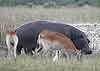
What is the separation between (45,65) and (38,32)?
2922mm

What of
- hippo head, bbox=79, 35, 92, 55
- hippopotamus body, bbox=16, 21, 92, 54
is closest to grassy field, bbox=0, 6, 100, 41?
hippopotamus body, bbox=16, 21, 92, 54

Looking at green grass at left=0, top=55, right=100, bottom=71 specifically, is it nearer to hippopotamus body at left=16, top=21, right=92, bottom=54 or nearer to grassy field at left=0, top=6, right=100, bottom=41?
hippopotamus body at left=16, top=21, right=92, bottom=54

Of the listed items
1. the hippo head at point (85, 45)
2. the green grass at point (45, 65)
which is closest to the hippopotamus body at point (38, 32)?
the hippo head at point (85, 45)

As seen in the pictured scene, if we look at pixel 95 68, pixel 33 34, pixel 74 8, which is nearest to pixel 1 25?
pixel 33 34

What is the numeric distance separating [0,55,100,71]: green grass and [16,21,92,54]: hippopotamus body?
177cm

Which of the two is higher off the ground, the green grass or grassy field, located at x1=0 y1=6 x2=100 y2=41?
grassy field, located at x1=0 y1=6 x2=100 y2=41

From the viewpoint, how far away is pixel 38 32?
1370cm

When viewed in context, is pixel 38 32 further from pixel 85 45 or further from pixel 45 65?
pixel 45 65

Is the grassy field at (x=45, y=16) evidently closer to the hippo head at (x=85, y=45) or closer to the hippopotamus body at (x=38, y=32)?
the hippopotamus body at (x=38, y=32)

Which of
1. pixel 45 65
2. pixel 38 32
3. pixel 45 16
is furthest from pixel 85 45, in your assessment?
pixel 45 16

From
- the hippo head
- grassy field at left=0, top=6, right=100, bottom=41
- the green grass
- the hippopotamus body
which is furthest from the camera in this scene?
grassy field at left=0, top=6, right=100, bottom=41

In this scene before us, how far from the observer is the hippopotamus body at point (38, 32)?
13492 millimetres

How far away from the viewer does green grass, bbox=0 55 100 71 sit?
10.6 m

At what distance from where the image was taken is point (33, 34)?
1375 centimetres
